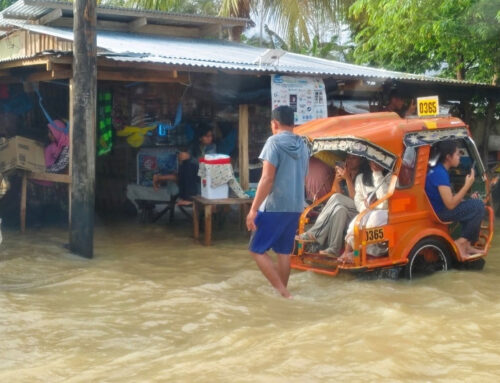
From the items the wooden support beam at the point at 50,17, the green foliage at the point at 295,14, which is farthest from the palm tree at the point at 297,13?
the wooden support beam at the point at 50,17

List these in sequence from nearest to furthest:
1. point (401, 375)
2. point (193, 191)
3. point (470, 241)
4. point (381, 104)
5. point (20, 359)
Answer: point (401, 375), point (20, 359), point (470, 241), point (193, 191), point (381, 104)

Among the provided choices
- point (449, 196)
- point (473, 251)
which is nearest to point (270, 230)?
point (449, 196)

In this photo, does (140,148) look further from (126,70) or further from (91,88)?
(91,88)

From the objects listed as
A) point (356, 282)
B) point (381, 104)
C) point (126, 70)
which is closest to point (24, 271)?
point (126, 70)

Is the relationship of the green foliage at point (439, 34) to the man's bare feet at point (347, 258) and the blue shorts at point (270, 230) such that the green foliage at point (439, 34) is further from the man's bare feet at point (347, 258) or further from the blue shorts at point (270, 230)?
the blue shorts at point (270, 230)

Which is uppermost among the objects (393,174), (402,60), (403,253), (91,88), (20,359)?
(402,60)

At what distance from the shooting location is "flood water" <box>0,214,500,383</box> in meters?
4.73

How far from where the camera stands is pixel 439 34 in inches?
504

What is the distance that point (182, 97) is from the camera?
11242 millimetres

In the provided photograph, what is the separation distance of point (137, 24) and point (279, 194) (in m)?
7.34

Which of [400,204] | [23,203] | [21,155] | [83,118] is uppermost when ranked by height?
[83,118]

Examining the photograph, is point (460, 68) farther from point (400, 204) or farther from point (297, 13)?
point (400, 204)

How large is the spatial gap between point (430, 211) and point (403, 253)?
1.85ft

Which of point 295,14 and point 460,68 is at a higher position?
point 295,14
